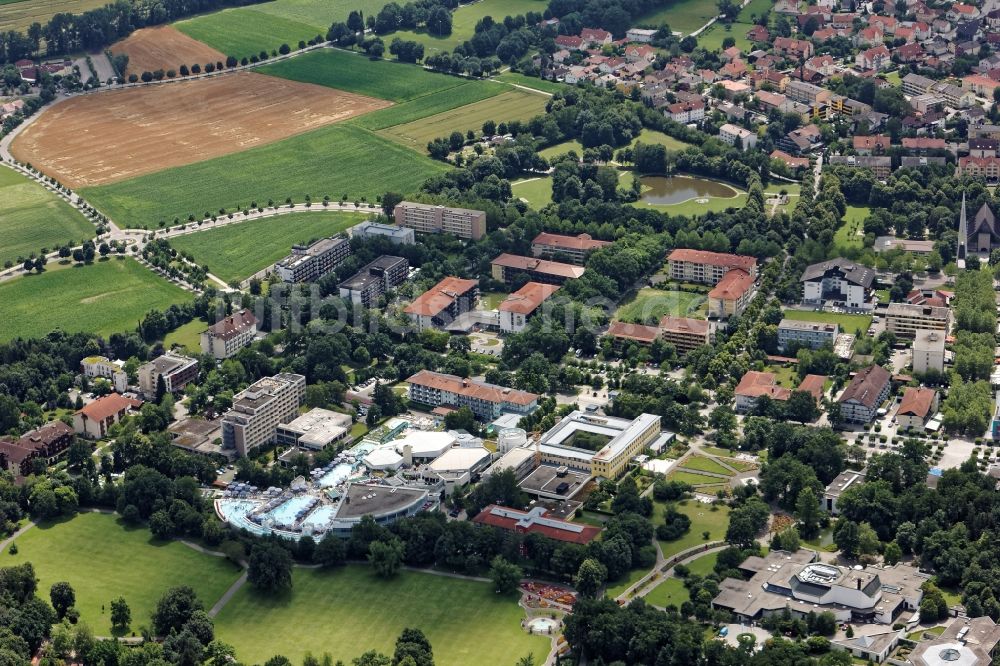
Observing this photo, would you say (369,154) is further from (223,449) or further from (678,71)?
(223,449)

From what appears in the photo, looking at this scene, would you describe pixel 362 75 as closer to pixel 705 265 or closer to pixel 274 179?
pixel 274 179

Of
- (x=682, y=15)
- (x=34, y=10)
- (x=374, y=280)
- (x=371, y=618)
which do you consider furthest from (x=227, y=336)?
(x=682, y=15)

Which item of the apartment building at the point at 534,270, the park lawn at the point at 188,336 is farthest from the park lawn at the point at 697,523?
the park lawn at the point at 188,336

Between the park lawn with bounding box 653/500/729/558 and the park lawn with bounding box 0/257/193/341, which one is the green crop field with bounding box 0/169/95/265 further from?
the park lawn with bounding box 653/500/729/558

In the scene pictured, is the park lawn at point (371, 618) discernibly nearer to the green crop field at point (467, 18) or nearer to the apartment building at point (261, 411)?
the apartment building at point (261, 411)

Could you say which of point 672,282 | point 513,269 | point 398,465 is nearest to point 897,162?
point 672,282
